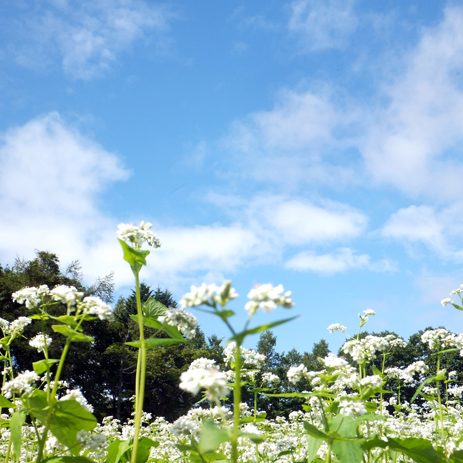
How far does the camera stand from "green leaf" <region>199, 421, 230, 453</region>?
5.63 feet

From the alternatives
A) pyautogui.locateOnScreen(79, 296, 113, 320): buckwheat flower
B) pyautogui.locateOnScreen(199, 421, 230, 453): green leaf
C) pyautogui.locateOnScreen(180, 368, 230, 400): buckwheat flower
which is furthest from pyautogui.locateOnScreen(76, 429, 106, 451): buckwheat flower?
pyautogui.locateOnScreen(199, 421, 230, 453): green leaf

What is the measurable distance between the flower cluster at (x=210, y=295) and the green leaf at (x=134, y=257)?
1.04 m

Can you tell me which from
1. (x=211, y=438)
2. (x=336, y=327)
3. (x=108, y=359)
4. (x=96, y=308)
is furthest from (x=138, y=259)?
(x=108, y=359)

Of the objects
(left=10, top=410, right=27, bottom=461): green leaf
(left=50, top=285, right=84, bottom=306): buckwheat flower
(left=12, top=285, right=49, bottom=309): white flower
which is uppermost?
(left=12, top=285, right=49, bottom=309): white flower

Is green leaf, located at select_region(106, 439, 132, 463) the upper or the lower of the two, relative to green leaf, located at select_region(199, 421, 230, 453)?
lower

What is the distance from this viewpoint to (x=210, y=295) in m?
2.12

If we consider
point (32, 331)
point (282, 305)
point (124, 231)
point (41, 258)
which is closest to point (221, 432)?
point (282, 305)

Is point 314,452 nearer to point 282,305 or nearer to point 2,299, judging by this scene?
point 282,305

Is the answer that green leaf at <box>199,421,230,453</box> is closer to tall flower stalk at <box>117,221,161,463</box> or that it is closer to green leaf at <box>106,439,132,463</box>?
tall flower stalk at <box>117,221,161,463</box>

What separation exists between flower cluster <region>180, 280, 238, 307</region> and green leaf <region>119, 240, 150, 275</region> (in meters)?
1.04

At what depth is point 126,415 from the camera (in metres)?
42.7

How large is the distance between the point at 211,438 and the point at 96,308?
152 cm

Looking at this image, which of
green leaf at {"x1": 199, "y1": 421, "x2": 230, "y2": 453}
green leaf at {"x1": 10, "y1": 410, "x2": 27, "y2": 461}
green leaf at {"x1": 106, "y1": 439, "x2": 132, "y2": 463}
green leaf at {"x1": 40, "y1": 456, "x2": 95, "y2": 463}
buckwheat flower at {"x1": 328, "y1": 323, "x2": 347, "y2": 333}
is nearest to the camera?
green leaf at {"x1": 199, "y1": 421, "x2": 230, "y2": 453}

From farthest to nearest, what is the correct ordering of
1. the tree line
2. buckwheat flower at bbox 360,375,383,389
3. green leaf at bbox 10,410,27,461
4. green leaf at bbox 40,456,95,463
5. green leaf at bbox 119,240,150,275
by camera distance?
1. the tree line
2. buckwheat flower at bbox 360,375,383,389
3. green leaf at bbox 119,240,150,275
4. green leaf at bbox 10,410,27,461
5. green leaf at bbox 40,456,95,463
